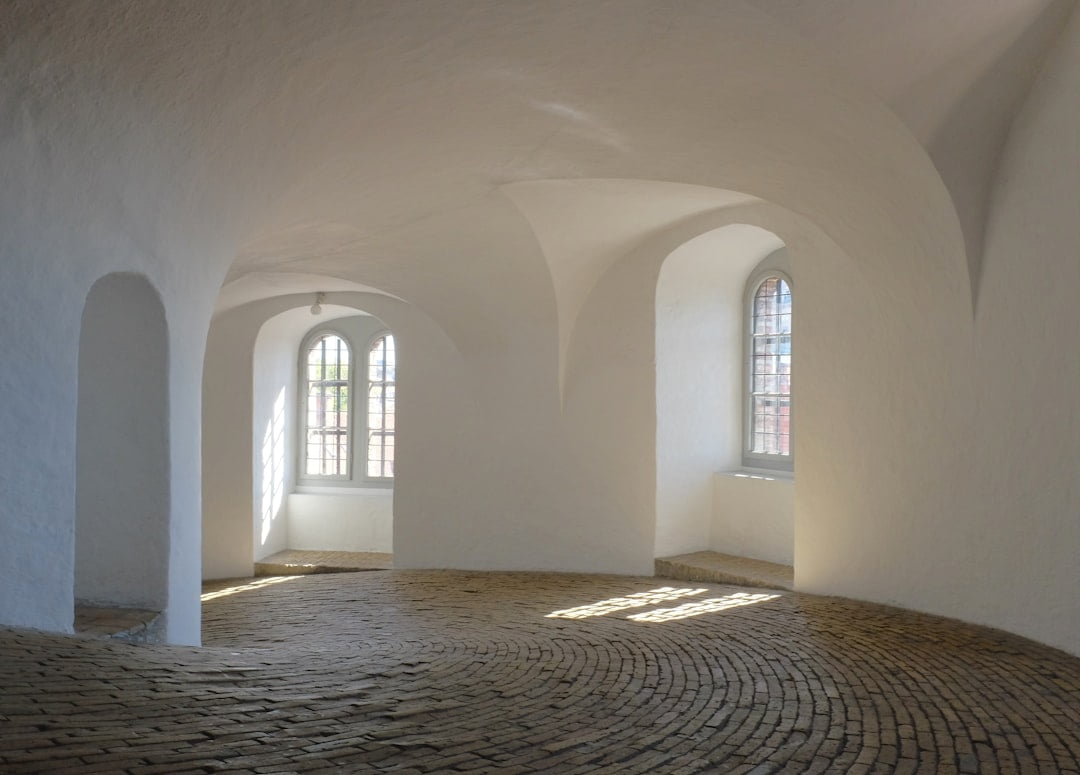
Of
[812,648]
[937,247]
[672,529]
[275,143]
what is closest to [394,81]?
[275,143]

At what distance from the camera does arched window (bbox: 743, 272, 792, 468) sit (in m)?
11.3

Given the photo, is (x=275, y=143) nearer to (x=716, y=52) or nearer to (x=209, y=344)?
(x=716, y=52)

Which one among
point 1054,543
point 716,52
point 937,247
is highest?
point 716,52

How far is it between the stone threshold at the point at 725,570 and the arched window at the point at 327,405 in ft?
24.0

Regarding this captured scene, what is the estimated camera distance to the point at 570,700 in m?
5.17

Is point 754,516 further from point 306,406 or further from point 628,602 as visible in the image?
point 306,406

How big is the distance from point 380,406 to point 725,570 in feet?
25.8

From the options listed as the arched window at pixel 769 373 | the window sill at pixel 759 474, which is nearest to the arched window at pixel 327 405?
the window sill at pixel 759 474

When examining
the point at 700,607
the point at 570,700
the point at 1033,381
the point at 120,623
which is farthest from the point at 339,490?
the point at 1033,381

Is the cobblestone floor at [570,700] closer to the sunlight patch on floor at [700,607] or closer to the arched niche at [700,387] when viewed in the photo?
the sunlight patch on floor at [700,607]

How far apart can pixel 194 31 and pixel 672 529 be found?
7922 millimetres

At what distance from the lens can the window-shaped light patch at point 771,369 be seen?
37.1 ft

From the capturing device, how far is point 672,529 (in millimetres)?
11312

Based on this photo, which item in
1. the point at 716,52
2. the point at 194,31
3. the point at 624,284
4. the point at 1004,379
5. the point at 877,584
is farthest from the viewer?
the point at 624,284
